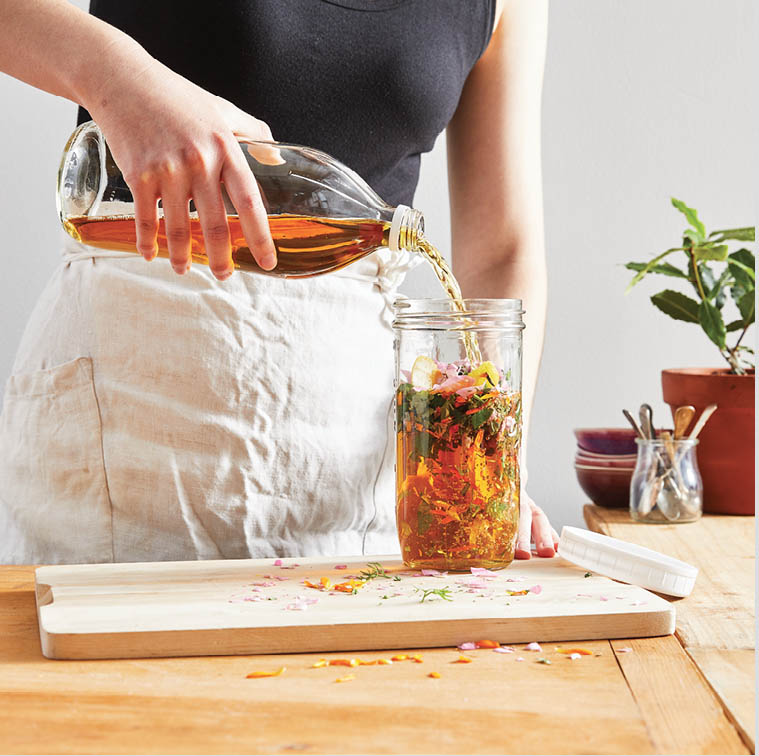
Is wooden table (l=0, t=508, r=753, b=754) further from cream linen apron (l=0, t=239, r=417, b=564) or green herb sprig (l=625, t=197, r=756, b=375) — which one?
green herb sprig (l=625, t=197, r=756, b=375)

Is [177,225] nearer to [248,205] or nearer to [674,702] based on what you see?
[248,205]

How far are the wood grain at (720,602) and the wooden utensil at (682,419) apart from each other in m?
0.13

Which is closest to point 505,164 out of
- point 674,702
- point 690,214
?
point 690,214

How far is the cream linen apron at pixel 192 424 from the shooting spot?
0.92 meters

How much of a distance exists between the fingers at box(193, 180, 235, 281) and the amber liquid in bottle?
46 mm

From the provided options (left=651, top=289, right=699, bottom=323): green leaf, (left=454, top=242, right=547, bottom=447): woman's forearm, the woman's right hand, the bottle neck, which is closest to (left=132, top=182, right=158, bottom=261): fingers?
the woman's right hand

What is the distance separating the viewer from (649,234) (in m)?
1.68

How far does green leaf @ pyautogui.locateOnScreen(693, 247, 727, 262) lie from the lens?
1.44 meters

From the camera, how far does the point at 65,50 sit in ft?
2.25

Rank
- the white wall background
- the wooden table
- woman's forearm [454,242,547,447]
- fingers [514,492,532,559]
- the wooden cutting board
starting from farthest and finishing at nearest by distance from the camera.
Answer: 1. the white wall background
2. woman's forearm [454,242,547,447]
3. fingers [514,492,532,559]
4. the wooden cutting board
5. the wooden table

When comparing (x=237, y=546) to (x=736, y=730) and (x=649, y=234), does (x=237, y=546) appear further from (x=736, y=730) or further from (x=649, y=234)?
(x=649, y=234)

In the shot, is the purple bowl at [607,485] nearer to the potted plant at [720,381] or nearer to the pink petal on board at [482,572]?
the potted plant at [720,381]

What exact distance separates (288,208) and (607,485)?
91 cm

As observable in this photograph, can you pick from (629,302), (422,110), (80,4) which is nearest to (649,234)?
(629,302)
